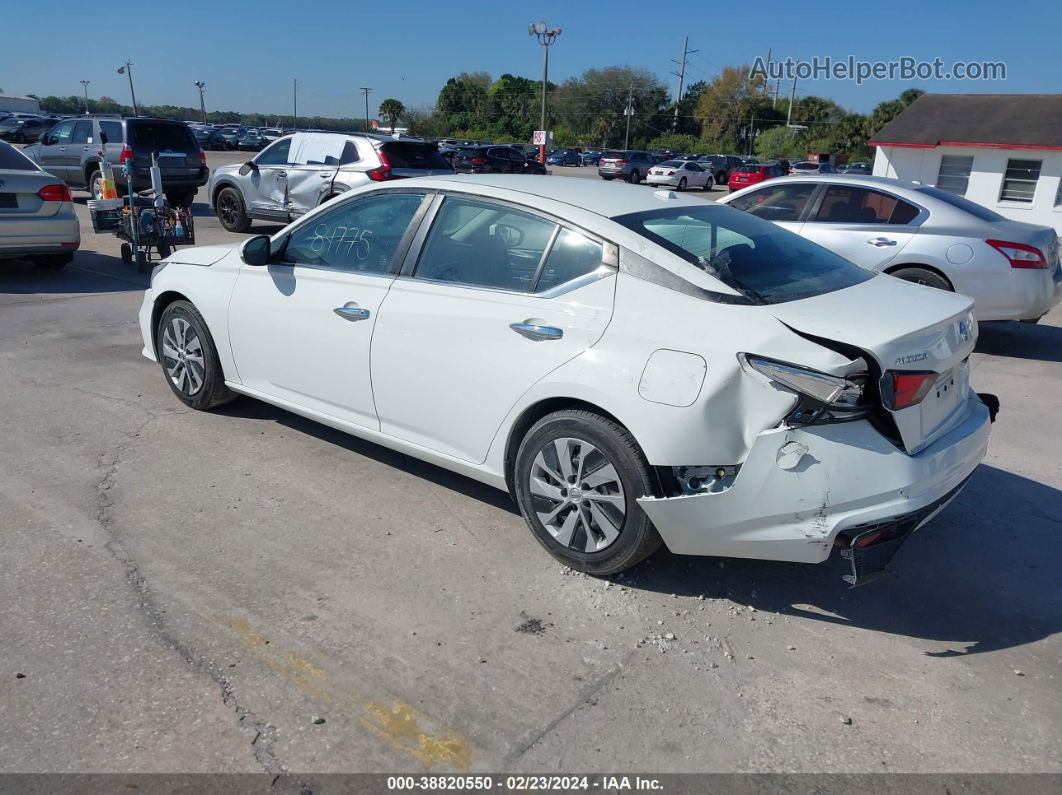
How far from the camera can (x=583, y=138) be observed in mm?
96625

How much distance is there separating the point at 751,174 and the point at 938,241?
33296mm

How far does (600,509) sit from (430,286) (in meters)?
1.42

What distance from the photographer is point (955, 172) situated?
2552 centimetres

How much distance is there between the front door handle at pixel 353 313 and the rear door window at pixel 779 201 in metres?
5.56

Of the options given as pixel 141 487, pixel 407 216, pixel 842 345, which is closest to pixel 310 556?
pixel 141 487

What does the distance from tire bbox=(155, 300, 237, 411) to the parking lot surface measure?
1.64ft

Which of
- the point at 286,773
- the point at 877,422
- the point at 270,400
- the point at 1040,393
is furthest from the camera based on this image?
the point at 1040,393

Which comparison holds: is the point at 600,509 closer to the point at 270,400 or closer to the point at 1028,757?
the point at 1028,757

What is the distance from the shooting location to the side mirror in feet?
15.8

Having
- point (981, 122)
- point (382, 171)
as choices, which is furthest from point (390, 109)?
point (382, 171)

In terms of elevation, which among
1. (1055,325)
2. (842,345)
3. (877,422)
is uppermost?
(842,345)

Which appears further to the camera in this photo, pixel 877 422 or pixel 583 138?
pixel 583 138

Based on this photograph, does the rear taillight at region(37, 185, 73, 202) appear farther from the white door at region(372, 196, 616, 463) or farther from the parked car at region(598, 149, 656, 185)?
the parked car at region(598, 149, 656, 185)

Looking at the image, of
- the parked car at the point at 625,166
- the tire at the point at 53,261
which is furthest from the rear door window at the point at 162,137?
the parked car at the point at 625,166
